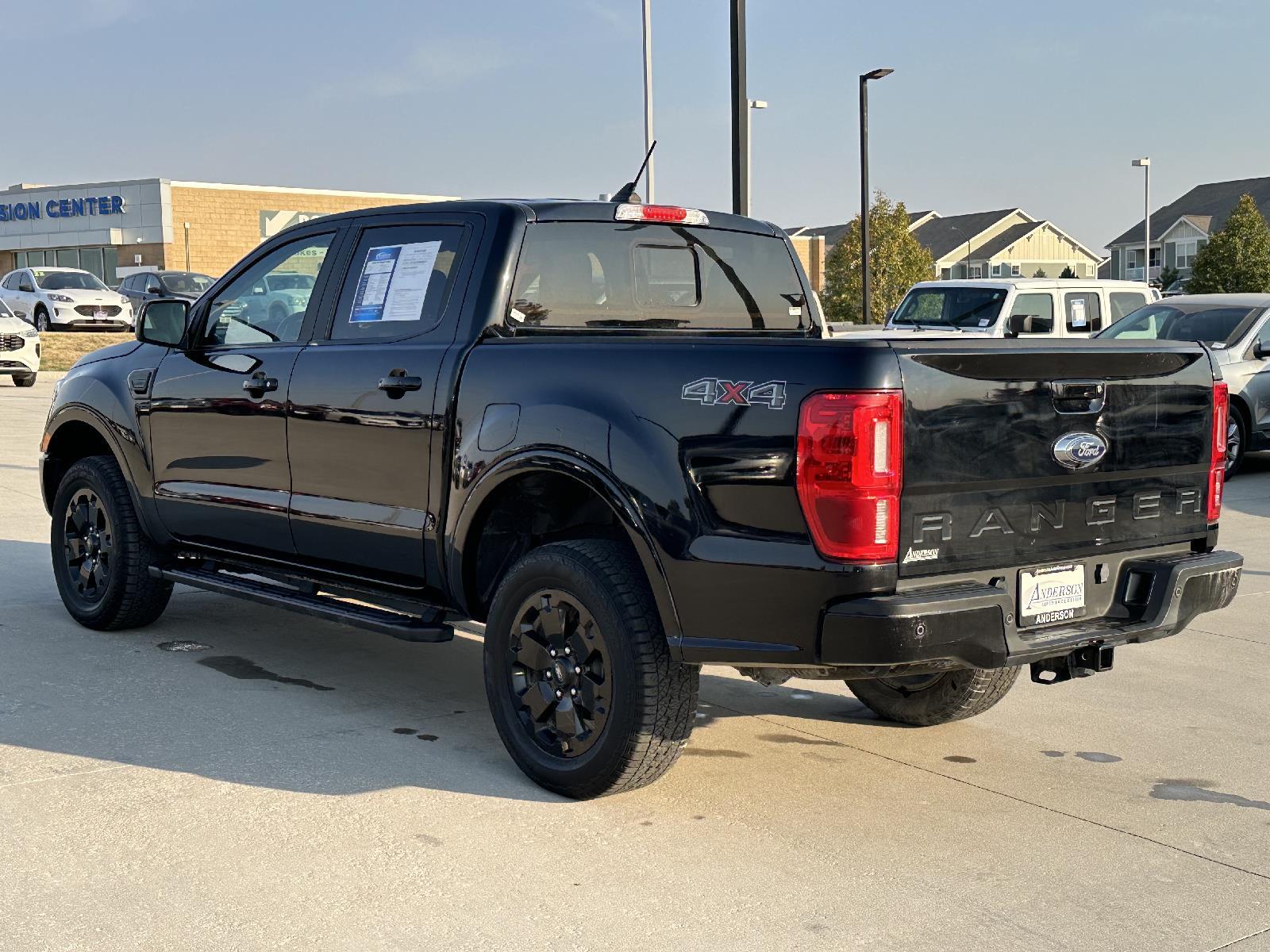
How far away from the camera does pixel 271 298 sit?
6.11 m

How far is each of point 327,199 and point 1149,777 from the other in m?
59.0

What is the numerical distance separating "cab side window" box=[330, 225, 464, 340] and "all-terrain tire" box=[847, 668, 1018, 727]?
6.83 feet

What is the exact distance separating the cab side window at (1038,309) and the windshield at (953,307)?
0.19m

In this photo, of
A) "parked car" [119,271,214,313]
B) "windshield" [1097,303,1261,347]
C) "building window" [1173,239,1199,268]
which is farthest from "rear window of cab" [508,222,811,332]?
"building window" [1173,239,1199,268]

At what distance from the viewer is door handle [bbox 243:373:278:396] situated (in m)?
5.69

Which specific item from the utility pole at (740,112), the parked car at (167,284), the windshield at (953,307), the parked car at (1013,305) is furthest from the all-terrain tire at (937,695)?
the parked car at (167,284)

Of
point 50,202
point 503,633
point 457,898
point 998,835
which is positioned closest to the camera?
point 457,898

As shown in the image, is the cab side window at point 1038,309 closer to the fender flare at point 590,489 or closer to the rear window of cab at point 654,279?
the rear window of cab at point 654,279

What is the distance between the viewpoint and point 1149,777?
4.89m

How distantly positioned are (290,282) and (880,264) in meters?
48.8

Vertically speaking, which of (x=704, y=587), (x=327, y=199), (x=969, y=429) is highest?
(x=327, y=199)

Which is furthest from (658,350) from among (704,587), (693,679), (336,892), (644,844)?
(336,892)

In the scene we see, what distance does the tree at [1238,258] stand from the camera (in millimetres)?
54562

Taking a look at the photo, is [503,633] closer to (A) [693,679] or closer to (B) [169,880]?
(A) [693,679]
